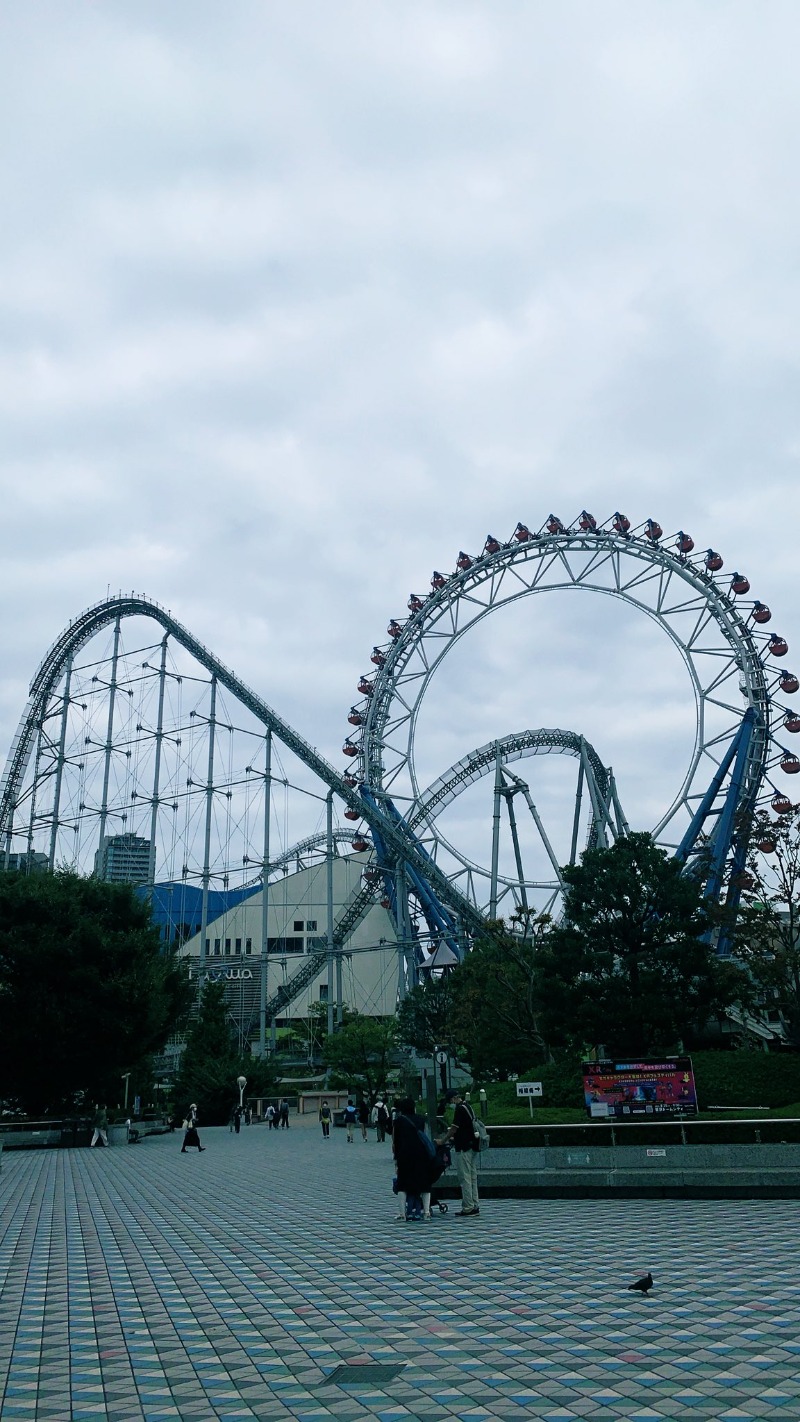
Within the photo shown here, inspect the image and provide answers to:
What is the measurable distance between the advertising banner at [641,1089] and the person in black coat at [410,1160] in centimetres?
419

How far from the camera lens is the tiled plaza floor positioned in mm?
6023

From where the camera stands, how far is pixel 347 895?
7731 centimetres

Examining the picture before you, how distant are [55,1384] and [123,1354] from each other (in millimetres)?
739

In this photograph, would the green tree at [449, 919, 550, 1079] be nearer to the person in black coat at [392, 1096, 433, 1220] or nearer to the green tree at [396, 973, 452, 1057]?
the green tree at [396, 973, 452, 1057]

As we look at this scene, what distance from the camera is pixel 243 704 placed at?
51.2 m

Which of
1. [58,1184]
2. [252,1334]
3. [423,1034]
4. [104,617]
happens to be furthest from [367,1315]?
[104,617]

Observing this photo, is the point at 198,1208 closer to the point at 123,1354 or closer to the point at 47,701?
the point at 123,1354

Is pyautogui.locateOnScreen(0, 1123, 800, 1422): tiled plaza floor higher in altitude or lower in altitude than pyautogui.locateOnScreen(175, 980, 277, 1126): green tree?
lower

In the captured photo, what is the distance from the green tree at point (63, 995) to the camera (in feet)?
101

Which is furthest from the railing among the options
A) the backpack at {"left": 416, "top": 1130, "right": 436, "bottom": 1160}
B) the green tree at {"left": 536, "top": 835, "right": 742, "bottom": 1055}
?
the green tree at {"left": 536, "top": 835, "right": 742, "bottom": 1055}

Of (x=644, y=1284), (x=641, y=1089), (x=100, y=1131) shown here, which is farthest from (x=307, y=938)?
(x=644, y=1284)

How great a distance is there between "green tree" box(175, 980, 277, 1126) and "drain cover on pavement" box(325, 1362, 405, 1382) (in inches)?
1421

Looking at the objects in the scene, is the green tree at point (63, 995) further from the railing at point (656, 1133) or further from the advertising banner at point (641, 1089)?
the advertising banner at point (641, 1089)

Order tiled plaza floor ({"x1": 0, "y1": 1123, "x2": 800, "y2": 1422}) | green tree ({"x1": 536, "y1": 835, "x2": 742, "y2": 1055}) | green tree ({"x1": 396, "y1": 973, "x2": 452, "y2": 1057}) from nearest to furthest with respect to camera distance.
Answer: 1. tiled plaza floor ({"x1": 0, "y1": 1123, "x2": 800, "y2": 1422})
2. green tree ({"x1": 536, "y1": 835, "x2": 742, "y2": 1055})
3. green tree ({"x1": 396, "y1": 973, "x2": 452, "y2": 1057})
